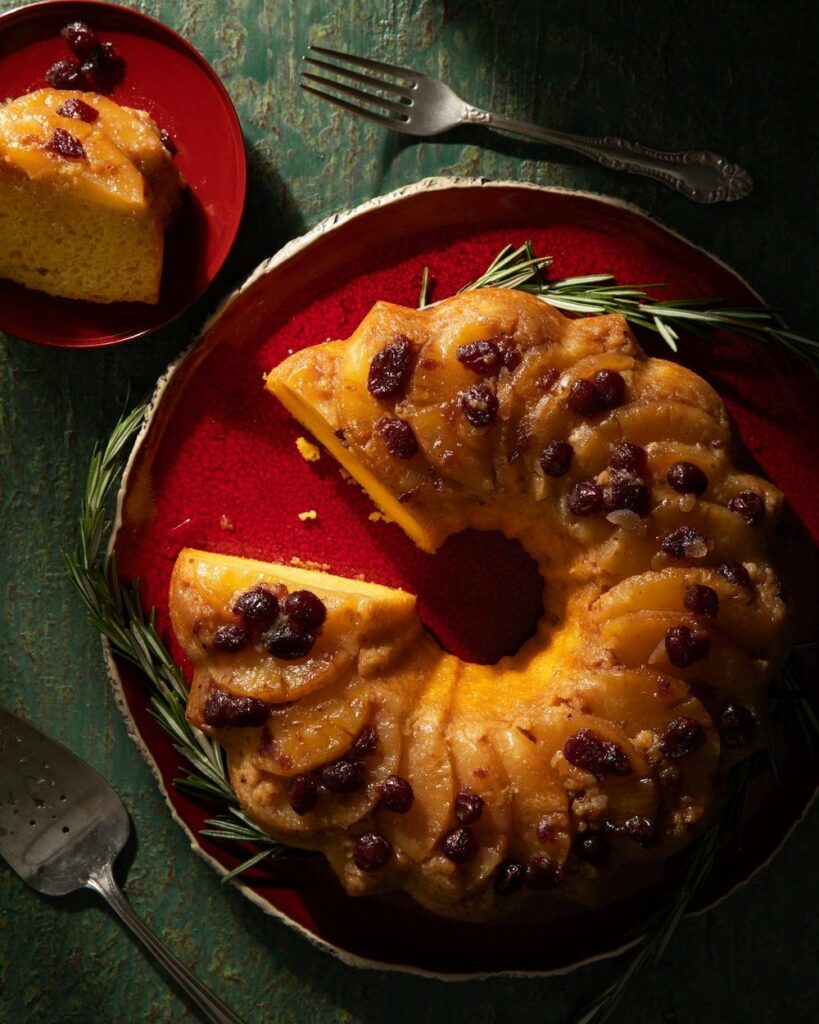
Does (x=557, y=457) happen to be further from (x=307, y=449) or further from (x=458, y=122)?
(x=458, y=122)

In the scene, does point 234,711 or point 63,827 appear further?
point 63,827

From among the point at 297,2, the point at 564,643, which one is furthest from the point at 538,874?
the point at 297,2

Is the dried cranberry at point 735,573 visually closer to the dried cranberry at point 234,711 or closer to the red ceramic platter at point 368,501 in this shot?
the red ceramic platter at point 368,501

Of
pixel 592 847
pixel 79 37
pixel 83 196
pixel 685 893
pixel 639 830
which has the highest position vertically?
pixel 79 37

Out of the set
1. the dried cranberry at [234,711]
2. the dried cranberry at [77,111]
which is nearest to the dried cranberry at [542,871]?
the dried cranberry at [234,711]

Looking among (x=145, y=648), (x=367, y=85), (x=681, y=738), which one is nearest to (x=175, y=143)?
(x=367, y=85)

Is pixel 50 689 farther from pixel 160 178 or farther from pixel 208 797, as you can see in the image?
pixel 160 178
